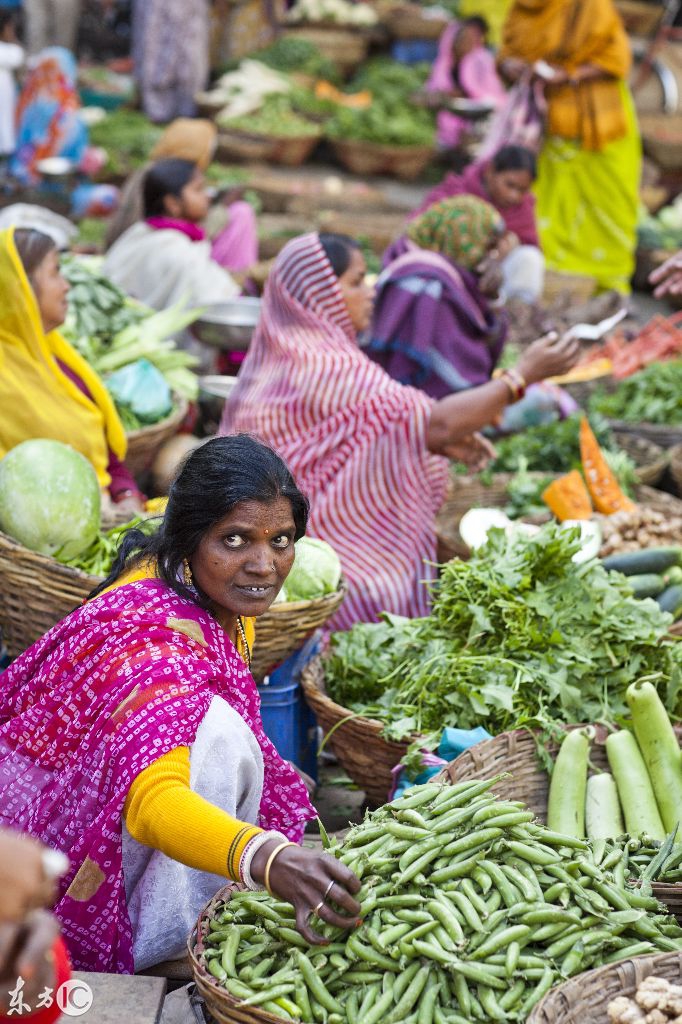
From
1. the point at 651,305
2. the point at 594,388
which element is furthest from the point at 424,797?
the point at 651,305

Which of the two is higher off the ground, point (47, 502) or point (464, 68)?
point (47, 502)

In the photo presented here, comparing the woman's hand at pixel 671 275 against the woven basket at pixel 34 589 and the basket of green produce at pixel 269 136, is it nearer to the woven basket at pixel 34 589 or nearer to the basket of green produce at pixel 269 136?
the woven basket at pixel 34 589

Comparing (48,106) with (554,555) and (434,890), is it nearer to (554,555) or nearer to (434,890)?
(554,555)

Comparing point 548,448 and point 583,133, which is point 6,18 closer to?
point 583,133

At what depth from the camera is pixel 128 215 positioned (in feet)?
21.7

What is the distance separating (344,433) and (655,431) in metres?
2.38

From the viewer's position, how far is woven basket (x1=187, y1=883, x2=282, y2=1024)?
2018 mm

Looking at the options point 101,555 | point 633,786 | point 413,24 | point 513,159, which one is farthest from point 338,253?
point 413,24

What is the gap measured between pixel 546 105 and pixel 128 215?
13.4ft

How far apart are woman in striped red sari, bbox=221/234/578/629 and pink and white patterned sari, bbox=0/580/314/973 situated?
172cm

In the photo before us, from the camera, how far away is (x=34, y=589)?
10.9 ft

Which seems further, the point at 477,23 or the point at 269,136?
the point at 477,23

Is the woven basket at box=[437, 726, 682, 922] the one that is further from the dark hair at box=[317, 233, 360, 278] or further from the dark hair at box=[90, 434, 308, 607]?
the dark hair at box=[317, 233, 360, 278]

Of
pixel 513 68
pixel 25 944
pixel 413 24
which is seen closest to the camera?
pixel 25 944
